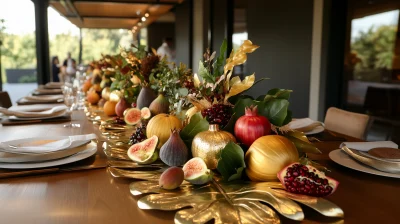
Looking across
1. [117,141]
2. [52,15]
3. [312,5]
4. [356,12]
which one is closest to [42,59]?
[52,15]

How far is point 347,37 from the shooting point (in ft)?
12.2

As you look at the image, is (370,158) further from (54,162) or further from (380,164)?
(54,162)

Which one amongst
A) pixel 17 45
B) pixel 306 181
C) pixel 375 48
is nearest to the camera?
pixel 306 181

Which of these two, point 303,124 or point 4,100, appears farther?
point 4,100

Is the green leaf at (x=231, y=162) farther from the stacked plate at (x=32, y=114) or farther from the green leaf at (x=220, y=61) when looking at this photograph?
the stacked plate at (x=32, y=114)

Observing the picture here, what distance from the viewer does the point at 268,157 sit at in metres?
0.85

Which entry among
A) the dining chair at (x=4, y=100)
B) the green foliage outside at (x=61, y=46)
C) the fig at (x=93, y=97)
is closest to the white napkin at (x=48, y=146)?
the green foliage outside at (x=61, y=46)

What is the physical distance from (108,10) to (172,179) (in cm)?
982

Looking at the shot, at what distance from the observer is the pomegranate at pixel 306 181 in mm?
770

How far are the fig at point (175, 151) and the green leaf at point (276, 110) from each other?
0.82 ft

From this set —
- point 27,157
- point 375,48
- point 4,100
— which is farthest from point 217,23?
point 27,157

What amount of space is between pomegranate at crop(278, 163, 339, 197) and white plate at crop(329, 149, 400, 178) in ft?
1.07

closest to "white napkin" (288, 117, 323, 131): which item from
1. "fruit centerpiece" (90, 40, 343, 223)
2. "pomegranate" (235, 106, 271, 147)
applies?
"fruit centerpiece" (90, 40, 343, 223)

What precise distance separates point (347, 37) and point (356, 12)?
0.26 metres
